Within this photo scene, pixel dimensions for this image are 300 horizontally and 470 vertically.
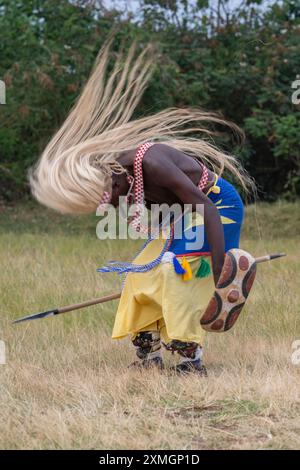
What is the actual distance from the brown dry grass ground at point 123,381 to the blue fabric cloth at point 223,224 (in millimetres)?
642

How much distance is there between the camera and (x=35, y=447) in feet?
11.6

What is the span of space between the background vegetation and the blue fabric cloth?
6942 mm

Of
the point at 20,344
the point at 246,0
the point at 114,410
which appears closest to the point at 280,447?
the point at 114,410

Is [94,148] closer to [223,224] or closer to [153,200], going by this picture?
[153,200]

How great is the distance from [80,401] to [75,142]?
60.5 inches

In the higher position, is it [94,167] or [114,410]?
[94,167]

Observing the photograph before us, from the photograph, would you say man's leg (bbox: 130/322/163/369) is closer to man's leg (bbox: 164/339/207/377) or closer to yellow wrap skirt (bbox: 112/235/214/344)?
yellow wrap skirt (bbox: 112/235/214/344)

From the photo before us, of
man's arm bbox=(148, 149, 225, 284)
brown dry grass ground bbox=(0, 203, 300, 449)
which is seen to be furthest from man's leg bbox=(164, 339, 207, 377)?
man's arm bbox=(148, 149, 225, 284)

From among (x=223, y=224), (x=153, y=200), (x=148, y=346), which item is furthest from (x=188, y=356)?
(x=153, y=200)

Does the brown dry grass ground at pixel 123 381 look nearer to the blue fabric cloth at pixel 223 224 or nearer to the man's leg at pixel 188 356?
the man's leg at pixel 188 356

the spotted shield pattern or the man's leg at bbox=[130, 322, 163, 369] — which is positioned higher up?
the spotted shield pattern

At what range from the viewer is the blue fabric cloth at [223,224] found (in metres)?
4.70

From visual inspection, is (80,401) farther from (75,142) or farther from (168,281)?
(75,142)

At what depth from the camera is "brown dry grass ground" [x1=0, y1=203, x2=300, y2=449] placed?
3648 mm
